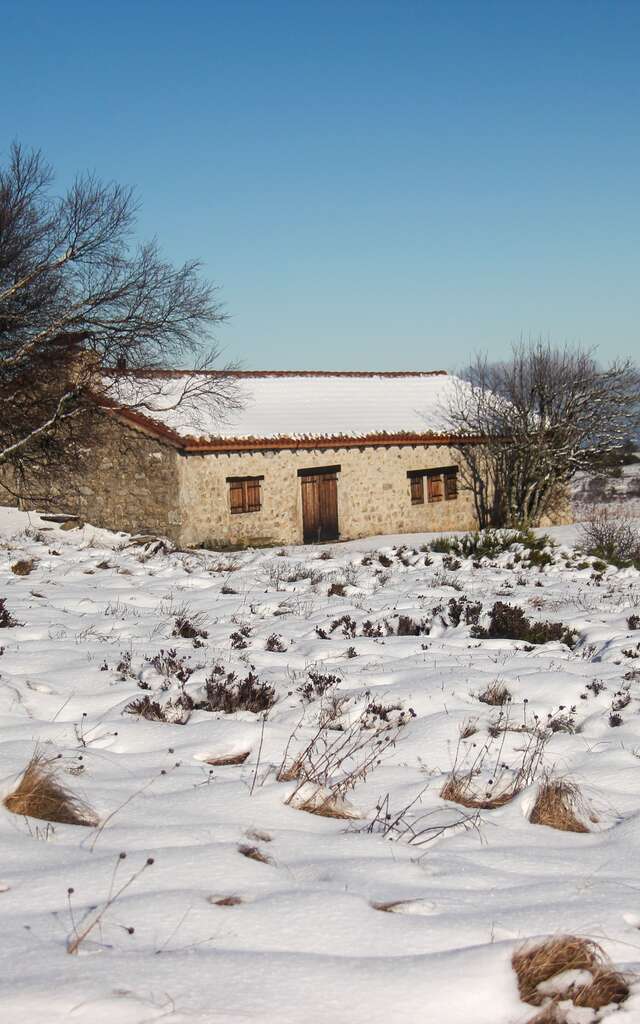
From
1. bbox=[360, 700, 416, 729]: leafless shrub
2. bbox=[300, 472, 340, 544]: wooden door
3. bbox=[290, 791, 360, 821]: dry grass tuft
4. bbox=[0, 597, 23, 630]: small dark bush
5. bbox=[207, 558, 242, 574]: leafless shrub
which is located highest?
bbox=[300, 472, 340, 544]: wooden door

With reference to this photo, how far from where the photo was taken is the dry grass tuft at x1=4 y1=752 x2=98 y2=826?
3316 millimetres

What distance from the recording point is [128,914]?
2.53 metres

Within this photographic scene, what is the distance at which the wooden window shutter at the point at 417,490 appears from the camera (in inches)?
1000

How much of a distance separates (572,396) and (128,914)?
26.3 meters

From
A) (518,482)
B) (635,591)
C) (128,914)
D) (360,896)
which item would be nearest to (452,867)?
(360,896)

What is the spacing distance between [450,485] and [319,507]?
5.39m

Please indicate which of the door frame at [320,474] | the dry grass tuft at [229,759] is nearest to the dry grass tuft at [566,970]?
the dry grass tuft at [229,759]

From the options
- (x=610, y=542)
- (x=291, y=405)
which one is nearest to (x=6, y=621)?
(x=610, y=542)

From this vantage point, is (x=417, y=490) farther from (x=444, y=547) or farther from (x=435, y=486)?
(x=444, y=547)

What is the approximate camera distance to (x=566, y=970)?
2.43 meters

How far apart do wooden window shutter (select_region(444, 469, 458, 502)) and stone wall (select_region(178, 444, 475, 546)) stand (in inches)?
8.0

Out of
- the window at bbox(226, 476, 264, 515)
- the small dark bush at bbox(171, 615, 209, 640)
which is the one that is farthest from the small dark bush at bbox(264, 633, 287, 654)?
the window at bbox(226, 476, 264, 515)

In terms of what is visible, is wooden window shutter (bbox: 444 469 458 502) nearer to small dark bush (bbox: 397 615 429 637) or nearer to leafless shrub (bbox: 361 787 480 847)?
small dark bush (bbox: 397 615 429 637)

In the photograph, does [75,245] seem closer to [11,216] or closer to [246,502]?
[11,216]
